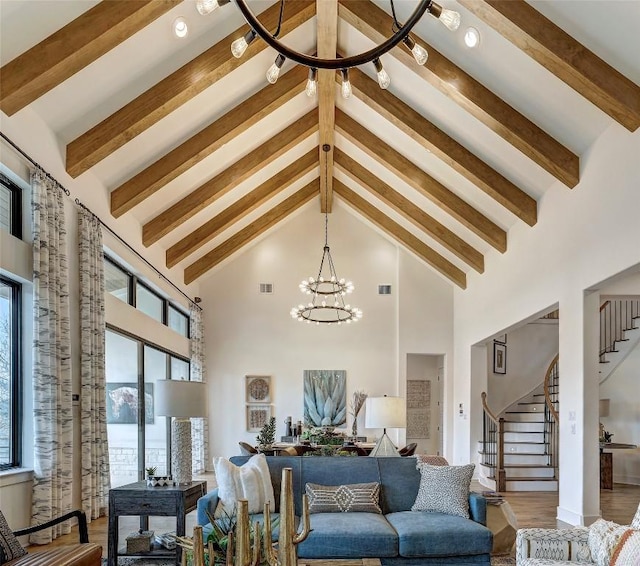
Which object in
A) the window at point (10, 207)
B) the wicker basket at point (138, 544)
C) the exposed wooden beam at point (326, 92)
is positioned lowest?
the wicker basket at point (138, 544)

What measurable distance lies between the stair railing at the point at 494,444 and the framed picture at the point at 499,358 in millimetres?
1412

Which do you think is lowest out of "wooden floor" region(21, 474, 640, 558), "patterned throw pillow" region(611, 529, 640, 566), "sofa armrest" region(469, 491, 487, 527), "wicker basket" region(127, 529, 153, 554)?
"wooden floor" region(21, 474, 640, 558)

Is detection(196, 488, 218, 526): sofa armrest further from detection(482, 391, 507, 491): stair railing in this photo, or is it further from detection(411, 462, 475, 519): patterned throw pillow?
detection(482, 391, 507, 491): stair railing

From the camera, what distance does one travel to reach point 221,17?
651 centimetres

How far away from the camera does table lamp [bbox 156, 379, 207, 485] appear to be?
5227mm

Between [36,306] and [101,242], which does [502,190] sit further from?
[36,306]

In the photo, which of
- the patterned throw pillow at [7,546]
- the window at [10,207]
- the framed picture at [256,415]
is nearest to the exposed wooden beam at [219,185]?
the window at [10,207]

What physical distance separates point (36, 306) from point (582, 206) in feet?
18.3

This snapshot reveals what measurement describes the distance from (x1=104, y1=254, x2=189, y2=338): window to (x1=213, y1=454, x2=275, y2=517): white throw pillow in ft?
14.0

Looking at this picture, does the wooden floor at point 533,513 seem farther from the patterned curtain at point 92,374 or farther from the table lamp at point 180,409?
the table lamp at point 180,409

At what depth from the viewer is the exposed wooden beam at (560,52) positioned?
18.3 feet

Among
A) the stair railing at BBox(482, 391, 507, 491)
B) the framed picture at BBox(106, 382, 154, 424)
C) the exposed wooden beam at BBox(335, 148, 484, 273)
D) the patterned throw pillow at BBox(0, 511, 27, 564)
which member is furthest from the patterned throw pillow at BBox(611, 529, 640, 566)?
the exposed wooden beam at BBox(335, 148, 484, 273)

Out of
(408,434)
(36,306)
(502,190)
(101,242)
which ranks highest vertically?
(502,190)

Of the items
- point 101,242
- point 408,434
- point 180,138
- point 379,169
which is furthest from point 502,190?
point 408,434
